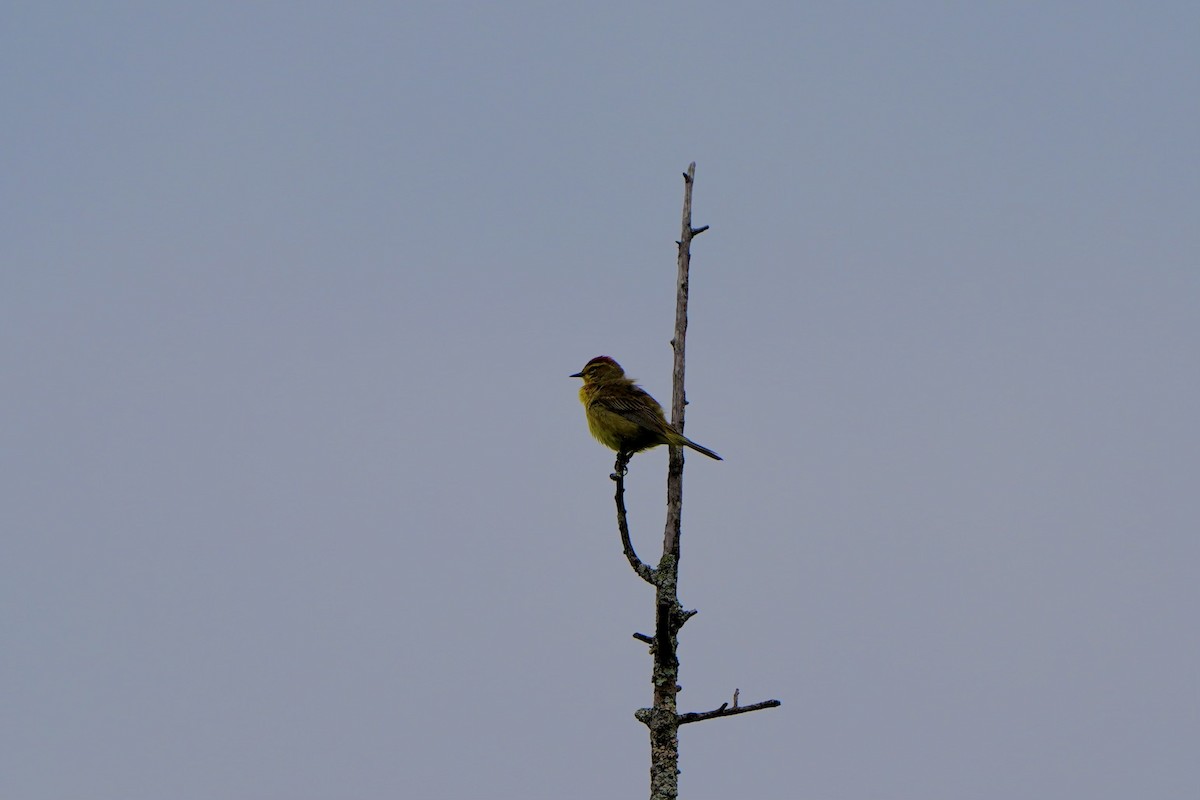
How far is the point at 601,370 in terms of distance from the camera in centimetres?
1136

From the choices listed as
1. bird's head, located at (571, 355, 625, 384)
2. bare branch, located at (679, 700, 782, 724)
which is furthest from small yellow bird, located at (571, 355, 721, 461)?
bare branch, located at (679, 700, 782, 724)

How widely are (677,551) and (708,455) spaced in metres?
1.90

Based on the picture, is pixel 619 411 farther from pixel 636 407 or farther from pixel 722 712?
pixel 722 712

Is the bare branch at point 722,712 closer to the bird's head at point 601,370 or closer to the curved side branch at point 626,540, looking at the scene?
the curved side branch at point 626,540

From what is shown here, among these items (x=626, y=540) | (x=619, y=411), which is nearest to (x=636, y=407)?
(x=619, y=411)

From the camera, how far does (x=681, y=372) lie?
7426mm

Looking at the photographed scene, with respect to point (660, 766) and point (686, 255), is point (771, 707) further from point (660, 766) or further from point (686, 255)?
point (686, 255)

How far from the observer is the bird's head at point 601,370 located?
1125 centimetres

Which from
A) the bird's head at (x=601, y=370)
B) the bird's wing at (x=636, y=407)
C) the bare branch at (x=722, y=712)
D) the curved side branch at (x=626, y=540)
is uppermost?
the bird's head at (x=601, y=370)

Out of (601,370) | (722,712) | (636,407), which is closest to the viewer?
(722,712)

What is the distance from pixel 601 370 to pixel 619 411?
1115 mm

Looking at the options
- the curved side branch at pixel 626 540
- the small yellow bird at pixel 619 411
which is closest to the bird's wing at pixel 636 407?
the small yellow bird at pixel 619 411

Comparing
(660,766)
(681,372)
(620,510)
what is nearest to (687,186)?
(681,372)

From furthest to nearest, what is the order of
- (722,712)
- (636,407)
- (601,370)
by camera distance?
(601,370)
(636,407)
(722,712)
